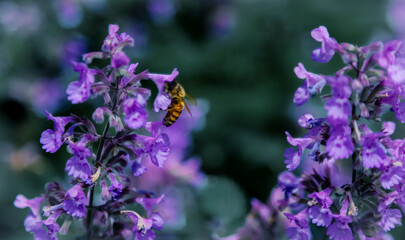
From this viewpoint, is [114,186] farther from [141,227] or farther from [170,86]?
[170,86]

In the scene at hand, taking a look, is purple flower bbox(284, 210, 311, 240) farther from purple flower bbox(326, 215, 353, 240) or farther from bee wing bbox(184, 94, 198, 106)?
bee wing bbox(184, 94, 198, 106)

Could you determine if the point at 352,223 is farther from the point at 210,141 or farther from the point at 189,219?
the point at 210,141

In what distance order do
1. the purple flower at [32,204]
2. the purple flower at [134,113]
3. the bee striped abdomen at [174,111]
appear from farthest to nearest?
the bee striped abdomen at [174,111]
the purple flower at [32,204]
the purple flower at [134,113]

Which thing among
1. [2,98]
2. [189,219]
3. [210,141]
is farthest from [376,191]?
[2,98]

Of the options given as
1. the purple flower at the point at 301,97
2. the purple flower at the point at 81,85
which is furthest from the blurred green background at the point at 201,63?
the purple flower at the point at 301,97

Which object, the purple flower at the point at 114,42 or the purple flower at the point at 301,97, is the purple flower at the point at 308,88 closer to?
the purple flower at the point at 301,97

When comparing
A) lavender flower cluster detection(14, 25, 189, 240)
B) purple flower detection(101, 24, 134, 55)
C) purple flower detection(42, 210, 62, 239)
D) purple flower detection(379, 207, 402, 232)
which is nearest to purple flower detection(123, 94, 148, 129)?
lavender flower cluster detection(14, 25, 189, 240)
